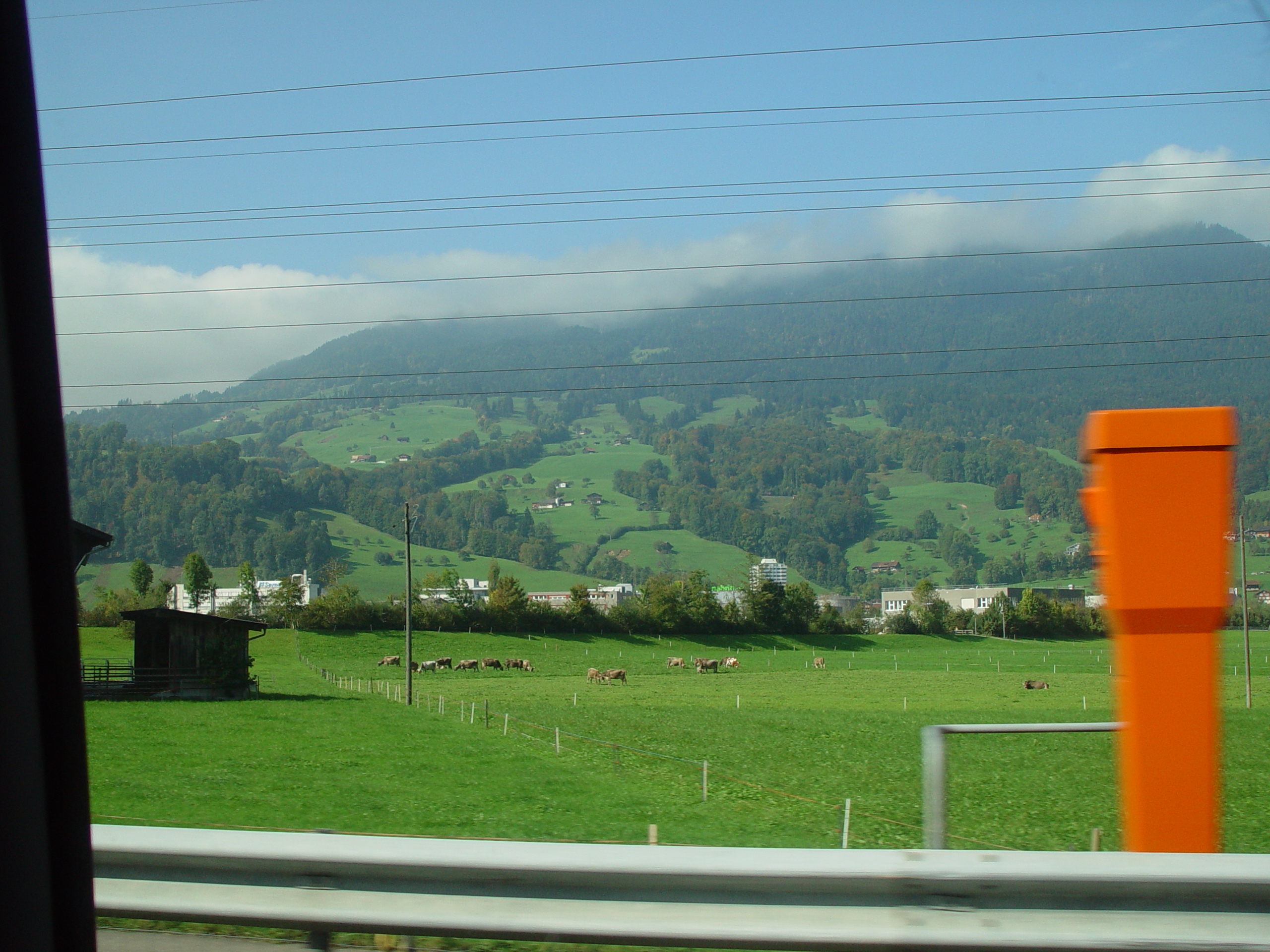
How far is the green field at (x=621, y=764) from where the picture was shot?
4.93m

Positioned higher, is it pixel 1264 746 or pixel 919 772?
pixel 1264 746

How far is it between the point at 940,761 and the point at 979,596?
13666 centimetres

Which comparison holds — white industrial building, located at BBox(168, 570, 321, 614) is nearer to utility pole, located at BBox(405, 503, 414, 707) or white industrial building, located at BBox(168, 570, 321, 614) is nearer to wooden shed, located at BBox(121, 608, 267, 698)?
utility pole, located at BBox(405, 503, 414, 707)

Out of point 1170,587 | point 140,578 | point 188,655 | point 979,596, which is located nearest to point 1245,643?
point 188,655

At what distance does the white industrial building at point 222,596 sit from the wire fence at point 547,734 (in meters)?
3.91

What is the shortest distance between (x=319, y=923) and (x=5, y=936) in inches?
41.3

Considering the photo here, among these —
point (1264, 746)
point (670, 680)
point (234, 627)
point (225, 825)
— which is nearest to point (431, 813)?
point (225, 825)

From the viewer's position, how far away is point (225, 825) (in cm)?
748

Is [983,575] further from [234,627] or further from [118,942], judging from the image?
[118,942]

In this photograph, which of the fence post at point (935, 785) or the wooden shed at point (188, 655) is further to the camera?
the wooden shed at point (188, 655)

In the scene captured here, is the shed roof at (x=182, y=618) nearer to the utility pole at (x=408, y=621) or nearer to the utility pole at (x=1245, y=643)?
the utility pole at (x=408, y=621)

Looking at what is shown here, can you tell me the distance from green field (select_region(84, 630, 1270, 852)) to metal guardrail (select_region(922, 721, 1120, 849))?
0.12 meters

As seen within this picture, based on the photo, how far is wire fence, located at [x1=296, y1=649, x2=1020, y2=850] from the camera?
11477 millimetres

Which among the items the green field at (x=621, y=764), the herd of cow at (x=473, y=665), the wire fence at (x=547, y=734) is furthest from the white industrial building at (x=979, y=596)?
the wire fence at (x=547, y=734)
